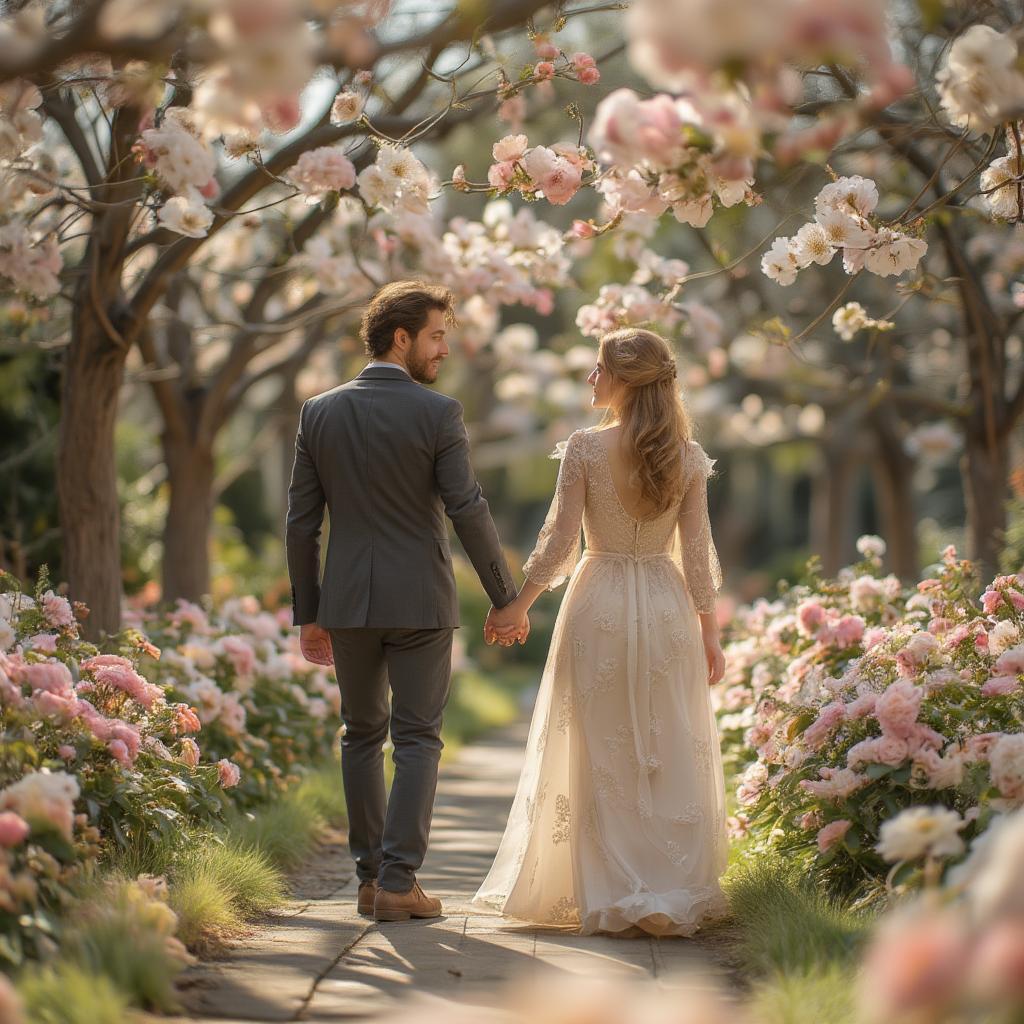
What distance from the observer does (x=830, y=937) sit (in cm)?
344


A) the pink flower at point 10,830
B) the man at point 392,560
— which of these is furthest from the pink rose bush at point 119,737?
the man at point 392,560

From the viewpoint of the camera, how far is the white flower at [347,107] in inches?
194

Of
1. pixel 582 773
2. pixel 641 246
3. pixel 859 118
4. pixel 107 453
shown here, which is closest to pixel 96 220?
pixel 107 453

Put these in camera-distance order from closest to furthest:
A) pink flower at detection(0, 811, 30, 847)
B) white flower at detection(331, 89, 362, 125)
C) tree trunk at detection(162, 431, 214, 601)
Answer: pink flower at detection(0, 811, 30, 847) → white flower at detection(331, 89, 362, 125) → tree trunk at detection(162, 431, 214, 601)

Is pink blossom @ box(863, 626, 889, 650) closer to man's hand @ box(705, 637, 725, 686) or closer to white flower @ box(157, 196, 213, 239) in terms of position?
man's hand @ box(705, 637, 725, 686)

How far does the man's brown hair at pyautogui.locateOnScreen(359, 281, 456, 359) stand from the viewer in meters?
4.56

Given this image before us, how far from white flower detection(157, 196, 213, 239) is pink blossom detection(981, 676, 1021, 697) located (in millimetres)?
2968

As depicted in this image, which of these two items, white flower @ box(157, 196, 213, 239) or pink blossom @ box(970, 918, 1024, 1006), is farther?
white flower @ box(157, 196, 213, 239)

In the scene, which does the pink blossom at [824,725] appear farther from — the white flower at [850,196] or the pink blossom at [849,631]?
the white flower at [850,196]

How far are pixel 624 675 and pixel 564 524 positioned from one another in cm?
52

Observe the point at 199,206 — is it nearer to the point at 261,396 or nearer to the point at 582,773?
the point at 582,773

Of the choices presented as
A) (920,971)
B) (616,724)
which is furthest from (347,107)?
(920,971)

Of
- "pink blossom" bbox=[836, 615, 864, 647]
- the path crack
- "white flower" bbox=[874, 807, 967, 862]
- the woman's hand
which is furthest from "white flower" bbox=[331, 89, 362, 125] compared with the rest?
"white flower" bbox=[874, 807, 967, 862]

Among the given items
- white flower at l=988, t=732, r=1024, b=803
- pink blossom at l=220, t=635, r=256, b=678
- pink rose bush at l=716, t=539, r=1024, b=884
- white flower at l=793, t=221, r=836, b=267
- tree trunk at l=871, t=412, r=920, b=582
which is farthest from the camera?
tree trunk at l=871, t=412, r=920, b=582
